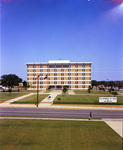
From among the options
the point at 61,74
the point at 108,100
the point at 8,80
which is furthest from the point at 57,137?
the point at 61,74

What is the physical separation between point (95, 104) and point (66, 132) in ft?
57.9

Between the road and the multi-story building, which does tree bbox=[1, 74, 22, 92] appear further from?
the road

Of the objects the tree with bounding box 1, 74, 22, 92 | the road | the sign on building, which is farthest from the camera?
the tree with bounding box 1, 74, 22, 92

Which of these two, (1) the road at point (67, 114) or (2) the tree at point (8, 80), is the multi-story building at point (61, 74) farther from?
(1) the road at point (67, 114)

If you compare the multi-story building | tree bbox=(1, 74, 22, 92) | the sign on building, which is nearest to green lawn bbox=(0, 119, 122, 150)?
the sign on building

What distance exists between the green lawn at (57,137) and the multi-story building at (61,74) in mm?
62172

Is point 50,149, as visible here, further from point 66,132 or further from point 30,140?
point 66,132

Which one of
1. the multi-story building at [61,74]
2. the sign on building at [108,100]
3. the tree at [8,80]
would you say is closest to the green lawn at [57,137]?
the sign on building at [108,100]

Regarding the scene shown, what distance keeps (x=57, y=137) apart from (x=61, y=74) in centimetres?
6567

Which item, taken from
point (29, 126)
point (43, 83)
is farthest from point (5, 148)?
point (43, 83)

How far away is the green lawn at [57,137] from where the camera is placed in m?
9.20

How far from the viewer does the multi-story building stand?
75.5m

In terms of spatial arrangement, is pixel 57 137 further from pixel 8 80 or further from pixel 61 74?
pixel 61 74

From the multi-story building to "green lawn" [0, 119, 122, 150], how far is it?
204 ft
